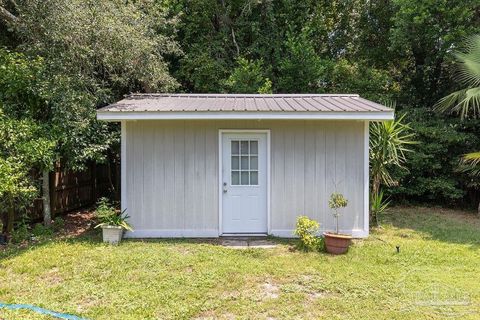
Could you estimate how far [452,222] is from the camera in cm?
829

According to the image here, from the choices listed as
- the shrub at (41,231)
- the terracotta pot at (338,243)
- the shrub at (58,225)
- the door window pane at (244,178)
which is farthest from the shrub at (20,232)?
the terracotta pot at (338,243)

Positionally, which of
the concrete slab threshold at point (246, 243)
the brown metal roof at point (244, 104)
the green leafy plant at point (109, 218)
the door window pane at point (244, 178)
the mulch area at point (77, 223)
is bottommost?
the concrete slab threshold at point (246, 243)

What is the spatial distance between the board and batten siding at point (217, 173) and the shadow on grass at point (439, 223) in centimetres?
169

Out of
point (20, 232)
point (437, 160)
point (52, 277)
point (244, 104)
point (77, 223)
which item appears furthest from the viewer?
point (437, 160)

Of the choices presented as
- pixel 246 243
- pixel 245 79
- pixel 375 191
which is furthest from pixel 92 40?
pixel 375 191

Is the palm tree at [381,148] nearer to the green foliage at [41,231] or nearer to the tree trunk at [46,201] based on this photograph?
the green foliage at [41,231]

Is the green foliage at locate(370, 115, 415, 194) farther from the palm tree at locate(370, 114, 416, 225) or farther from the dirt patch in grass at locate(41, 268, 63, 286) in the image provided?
the dirt patch in grass at locate(41, 268, 63, 286)

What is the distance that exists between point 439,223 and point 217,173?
527 cm

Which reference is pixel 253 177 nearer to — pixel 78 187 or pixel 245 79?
pixel 245 79

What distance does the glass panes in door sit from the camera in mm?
6715

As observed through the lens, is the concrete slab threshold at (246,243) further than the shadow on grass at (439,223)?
No

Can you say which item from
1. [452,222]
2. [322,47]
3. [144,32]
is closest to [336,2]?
[322,47]

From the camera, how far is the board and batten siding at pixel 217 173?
21.7ft

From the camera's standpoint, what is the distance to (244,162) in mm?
6730
